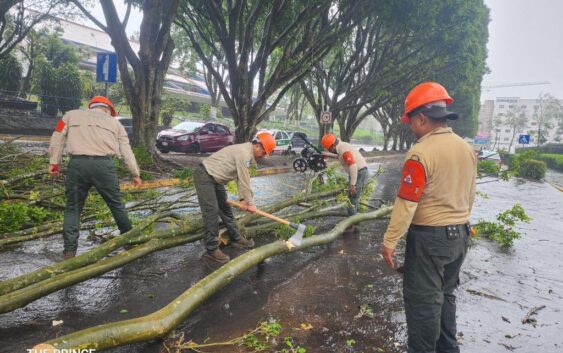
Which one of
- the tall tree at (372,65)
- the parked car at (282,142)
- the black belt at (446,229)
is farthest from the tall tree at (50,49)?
the black belt at (446,229)

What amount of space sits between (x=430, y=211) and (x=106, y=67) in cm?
875

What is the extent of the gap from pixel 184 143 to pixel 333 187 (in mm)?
11370

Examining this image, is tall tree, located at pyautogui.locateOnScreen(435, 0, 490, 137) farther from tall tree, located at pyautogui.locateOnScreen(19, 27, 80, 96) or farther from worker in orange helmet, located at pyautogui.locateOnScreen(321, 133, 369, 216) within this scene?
tall tree, located at pyautogui.locateOnScreen(19, 27, 80, 96)

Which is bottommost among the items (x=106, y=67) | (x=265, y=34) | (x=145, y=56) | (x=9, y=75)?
(x=106, y=67)

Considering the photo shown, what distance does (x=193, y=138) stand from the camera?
17.7 metres

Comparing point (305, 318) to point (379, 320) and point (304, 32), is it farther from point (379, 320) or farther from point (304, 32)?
point (304, 32)

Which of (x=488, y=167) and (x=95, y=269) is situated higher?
(x=488, y=167)

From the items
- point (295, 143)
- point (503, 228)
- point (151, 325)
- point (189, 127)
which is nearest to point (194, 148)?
point (189, 127)

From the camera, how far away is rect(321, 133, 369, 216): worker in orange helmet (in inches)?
260

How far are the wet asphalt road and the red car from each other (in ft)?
41.0

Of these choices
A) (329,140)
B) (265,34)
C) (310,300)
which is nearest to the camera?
(310,300)

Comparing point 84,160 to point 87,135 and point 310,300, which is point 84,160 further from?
point 310,300

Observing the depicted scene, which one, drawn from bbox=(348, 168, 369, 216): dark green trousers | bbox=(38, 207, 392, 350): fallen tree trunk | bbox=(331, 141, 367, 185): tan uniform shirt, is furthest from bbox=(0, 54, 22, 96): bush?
bbox=(38, 207, 392, 350): fallen tree trunk

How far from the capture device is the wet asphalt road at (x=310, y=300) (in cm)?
312
